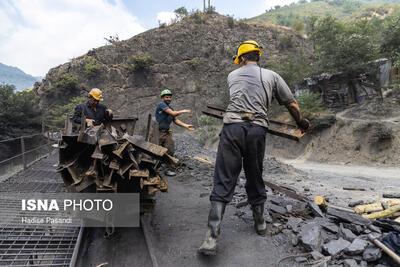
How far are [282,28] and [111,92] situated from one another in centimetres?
2554

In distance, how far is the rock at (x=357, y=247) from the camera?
7.92 ft

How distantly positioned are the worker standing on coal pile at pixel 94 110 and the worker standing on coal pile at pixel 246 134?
2.92 m

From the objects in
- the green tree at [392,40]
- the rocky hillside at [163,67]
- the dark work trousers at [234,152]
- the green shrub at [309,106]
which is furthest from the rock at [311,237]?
the rocky hillside at [163,67]

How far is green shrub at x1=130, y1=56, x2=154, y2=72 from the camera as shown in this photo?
95.0 feet

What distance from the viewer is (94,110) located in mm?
4812

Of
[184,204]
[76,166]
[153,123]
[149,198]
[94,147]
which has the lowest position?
[184,204]

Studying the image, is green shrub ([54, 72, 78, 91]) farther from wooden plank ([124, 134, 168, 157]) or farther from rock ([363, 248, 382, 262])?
rock ([363, 248, 382, 262])

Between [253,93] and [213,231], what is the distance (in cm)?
154

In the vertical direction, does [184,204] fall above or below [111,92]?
below

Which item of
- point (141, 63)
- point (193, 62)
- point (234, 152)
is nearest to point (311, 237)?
point (234, 152)

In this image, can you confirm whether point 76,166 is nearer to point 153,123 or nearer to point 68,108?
point 153,123

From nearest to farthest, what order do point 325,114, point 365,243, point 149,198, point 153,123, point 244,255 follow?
point 365,243, point 244,255, point 149,198, point 153,123, point 325,114

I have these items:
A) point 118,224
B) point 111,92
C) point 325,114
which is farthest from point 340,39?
point 111,92

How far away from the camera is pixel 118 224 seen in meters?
3.32
